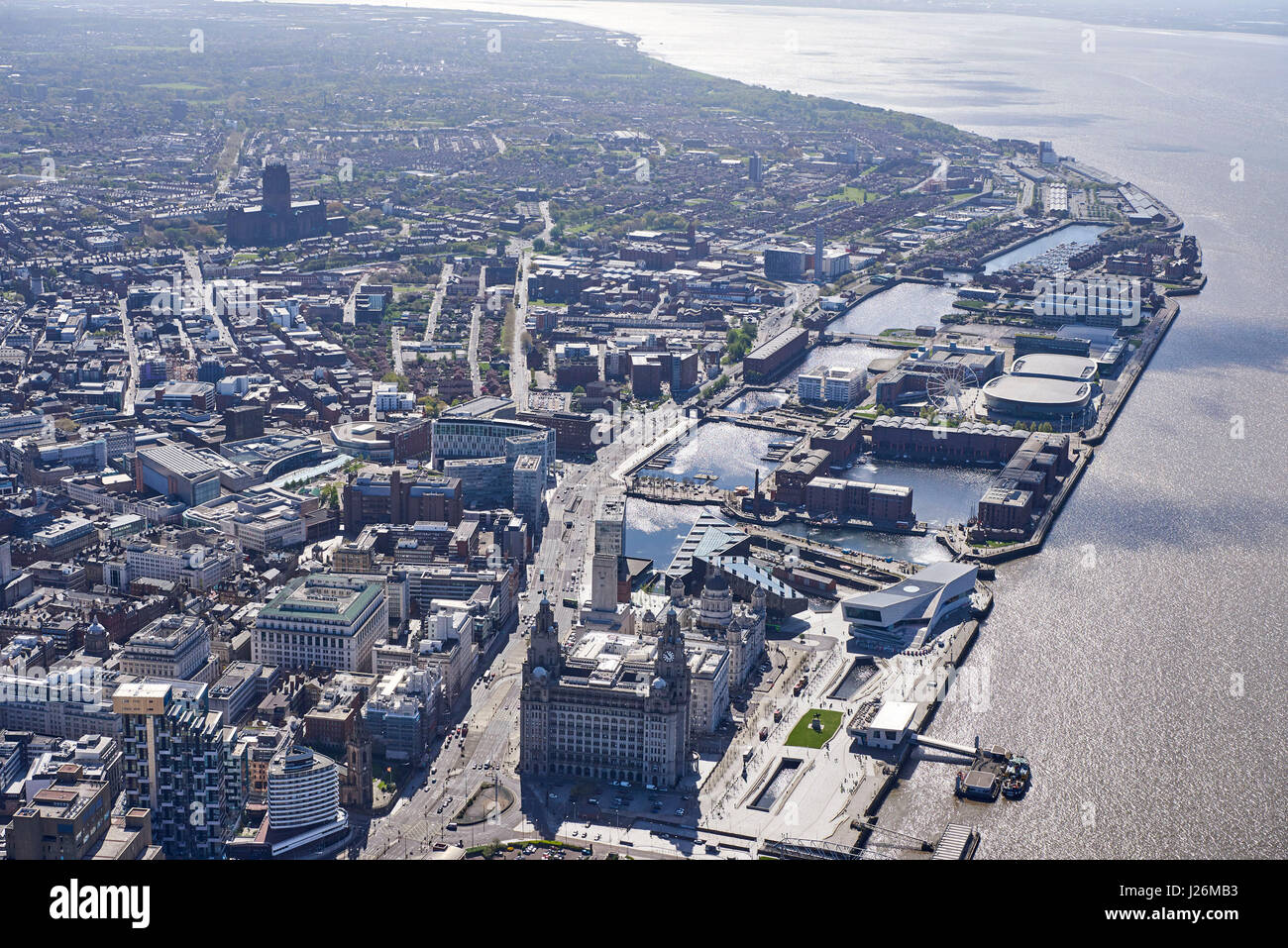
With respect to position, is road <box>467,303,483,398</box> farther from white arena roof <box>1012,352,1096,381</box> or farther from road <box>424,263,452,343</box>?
white arena roof <box>1012,352,1096,381</box>

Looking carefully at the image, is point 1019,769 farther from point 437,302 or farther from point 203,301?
point 203,301

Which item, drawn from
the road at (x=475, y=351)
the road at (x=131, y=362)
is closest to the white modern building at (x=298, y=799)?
the road at (x=131, y=362)

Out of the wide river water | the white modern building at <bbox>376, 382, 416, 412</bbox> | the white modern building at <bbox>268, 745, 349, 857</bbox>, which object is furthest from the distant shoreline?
the white modern building at <bbox>268, 745, 349, 857</bbox>

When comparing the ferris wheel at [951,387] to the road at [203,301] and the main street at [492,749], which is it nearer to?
the main street at [492,749]

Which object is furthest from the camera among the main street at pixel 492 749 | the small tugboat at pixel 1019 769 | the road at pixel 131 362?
the road at pixel 131 362

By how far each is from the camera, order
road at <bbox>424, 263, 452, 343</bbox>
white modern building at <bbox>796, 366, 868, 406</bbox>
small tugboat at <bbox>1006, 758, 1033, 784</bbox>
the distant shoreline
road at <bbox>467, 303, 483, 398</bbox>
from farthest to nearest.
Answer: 1. the distant shoreline
2. road at <bbox>424, 263, 452, 343</bbox>
3. road at <bbox>467, 303, 483, 398</bbox>
4. white modern building at <bbox>796, 366, 868, 406</bbox>
5. small tugboat at <bbox>1006, 758, 1033, 784</bbox>
